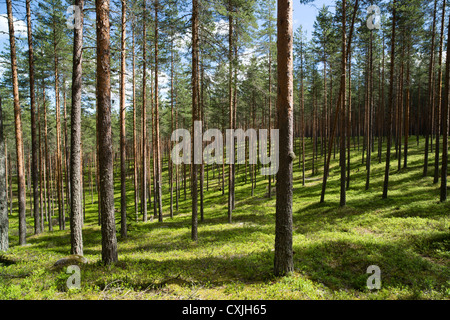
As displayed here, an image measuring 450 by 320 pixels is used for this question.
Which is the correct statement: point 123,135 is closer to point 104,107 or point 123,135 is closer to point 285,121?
point 104,107

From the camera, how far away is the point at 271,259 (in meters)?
7.77

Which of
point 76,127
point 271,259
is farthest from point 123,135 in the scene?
point 271,259

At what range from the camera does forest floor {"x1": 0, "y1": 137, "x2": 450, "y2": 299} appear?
5305 millimetres

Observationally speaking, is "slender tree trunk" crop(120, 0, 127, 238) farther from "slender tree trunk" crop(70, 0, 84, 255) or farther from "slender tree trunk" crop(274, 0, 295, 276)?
"slender tree trunk" crop(274, 0, 295, 276)

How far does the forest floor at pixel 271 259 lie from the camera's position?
17.4 ft

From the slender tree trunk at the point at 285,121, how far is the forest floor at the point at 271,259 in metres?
1.48

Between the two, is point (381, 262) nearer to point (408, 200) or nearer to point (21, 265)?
point (408, 200)

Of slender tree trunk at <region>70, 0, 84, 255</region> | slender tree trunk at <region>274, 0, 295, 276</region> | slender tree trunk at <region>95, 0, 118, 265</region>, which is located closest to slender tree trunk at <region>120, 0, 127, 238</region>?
slender tree trunk at <region>70, 0, 84, 255</region>

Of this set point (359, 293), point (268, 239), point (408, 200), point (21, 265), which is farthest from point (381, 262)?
point (21, 265)

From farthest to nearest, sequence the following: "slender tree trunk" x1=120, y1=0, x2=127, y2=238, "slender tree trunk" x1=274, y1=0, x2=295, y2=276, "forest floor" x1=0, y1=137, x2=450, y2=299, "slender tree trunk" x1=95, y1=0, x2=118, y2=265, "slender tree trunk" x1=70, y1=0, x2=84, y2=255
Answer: "slender tree trunk" x1=120, y1=0, x2=127, y2=238
"slender tree trunk" x1=70, y1=0, x2=84, y2=255
"slender tree trunk" x1=95, y1=0, x2=118, y2=265
"slender tree trunk" x1=274, y1=0, x2=295, y2=276
"forest floor" x1=0, y1=137, x2=450, y2=299

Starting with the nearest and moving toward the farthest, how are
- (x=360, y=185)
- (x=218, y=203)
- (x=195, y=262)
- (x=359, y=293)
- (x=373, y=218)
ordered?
1. (x=359, y=293)
2. (x=195, y=262)
3. (x=373, y=218)
4. (x=360, y=185)
5. (x=218, y=203)

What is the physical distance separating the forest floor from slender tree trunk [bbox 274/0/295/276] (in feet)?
4.85

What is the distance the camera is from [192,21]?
10.1 metres
